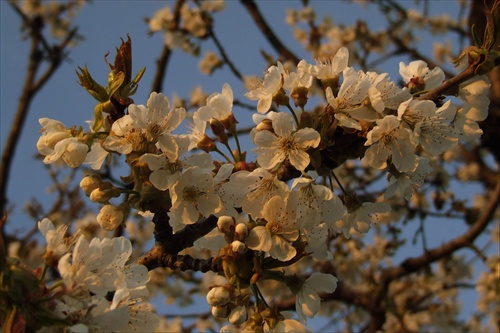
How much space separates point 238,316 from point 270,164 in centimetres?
41

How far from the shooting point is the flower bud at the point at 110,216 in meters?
1.51

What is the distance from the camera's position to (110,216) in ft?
4.95

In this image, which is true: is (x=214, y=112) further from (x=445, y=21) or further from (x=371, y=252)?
(x=445, y=21)

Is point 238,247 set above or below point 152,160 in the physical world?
below

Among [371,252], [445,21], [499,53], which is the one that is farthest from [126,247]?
[445,21]

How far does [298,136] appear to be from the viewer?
1.35m

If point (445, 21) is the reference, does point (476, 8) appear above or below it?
below

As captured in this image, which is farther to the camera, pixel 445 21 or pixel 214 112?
pixel 445 21

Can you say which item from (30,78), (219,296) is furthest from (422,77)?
(30,78)

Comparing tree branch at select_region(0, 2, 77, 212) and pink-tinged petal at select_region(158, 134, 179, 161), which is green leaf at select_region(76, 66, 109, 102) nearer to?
pink-tinged petal at select_region(158, 134, 179, 161)

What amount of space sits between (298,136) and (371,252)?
20.8ft

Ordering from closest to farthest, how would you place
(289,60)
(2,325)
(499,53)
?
(2,325)
(499,53)
(289,60)

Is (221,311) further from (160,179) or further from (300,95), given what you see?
(300,95)

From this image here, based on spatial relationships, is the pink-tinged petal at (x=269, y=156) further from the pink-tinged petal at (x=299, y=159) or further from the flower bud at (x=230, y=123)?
the flower bud at (x=230, y=123)
